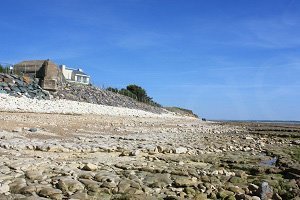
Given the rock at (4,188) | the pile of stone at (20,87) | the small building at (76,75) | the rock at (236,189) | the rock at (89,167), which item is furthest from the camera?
the small building at (76,75)

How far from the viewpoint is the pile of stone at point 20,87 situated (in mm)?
30138

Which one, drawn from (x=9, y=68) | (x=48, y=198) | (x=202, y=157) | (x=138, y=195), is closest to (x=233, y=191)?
(x=138, y=195)

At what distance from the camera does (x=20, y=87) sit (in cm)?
3212

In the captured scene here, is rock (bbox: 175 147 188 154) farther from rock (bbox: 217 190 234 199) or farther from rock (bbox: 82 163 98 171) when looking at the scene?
rock (bbox: 217 190 234 199)

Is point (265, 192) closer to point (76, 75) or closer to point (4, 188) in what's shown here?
point (4, 188)

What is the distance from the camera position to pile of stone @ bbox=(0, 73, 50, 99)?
1187 inches

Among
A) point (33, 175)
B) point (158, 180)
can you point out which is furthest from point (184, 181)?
point (33, 175)

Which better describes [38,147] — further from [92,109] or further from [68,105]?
[92,109]

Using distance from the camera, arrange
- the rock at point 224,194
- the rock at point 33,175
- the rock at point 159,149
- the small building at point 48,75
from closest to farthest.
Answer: the rock at point 224,194, the rock at point 33,175, the rock at point 159,149, the small building at point 48,75

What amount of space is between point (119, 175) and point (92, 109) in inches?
1091

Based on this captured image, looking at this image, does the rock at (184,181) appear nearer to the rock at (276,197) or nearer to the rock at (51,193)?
the rock at (276,197)

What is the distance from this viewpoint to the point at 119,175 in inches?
298

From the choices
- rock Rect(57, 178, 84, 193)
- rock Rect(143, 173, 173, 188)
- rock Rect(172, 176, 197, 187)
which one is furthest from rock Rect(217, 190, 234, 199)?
rock Rect(57, 178, 84, 193)

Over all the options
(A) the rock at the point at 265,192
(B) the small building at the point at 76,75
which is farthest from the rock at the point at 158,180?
(B) the small building at the point at 76,75
